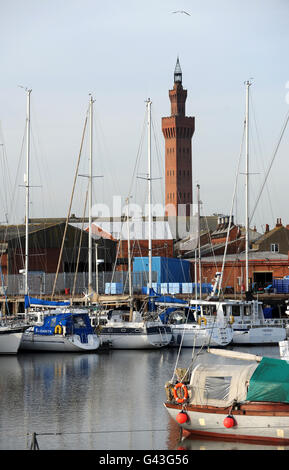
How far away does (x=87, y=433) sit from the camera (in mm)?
24797

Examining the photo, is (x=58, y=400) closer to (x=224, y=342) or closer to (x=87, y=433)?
(x=87, y=433)

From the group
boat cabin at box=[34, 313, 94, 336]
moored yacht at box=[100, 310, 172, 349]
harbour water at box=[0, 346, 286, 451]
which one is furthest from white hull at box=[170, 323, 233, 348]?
boat cabin at box=[34, 313, 94, 336]

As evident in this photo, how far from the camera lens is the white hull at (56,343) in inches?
1847

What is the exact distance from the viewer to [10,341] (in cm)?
4547

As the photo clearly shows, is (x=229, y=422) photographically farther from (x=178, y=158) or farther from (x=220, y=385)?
(x=178, y=158)

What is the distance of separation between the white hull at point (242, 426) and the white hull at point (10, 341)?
23.7 m

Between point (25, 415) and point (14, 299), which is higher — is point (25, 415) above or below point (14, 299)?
below

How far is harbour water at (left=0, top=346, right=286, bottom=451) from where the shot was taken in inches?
929

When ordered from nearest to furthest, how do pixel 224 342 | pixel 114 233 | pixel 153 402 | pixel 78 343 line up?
pixel 153 402
pixel 78 343
pixel 224 342
pixel 114 233

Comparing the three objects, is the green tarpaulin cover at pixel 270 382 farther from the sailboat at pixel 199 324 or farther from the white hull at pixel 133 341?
the white hull at pixel 133 341

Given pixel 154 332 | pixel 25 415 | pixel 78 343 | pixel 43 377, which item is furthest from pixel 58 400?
pixel 154 332

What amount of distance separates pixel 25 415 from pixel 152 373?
12011mm

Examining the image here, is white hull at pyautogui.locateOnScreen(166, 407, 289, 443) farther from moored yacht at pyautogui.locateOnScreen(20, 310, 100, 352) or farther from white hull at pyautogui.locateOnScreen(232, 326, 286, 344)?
white hull at pyautogui.locateOnScreen(232, 326, 286, 344)

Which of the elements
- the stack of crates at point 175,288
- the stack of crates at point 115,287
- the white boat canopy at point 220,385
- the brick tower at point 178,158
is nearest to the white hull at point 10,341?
the white boat canopy at point 220,385
